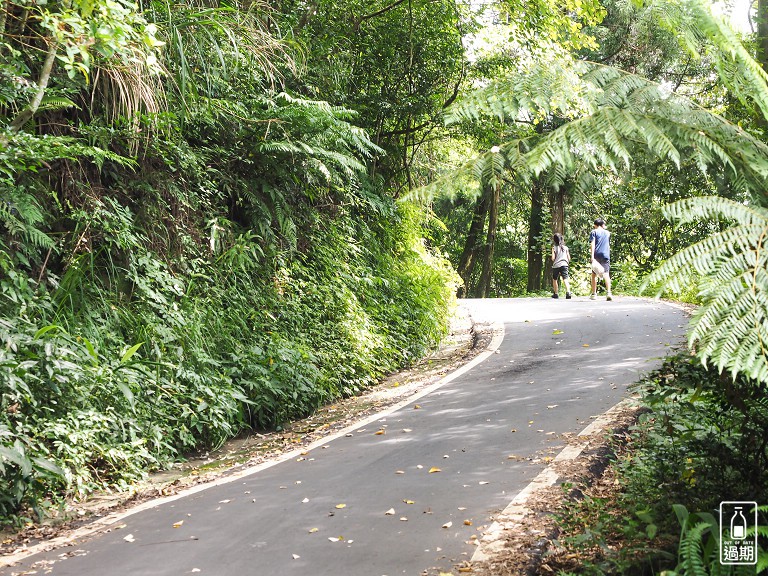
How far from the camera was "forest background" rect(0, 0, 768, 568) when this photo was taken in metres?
4.63

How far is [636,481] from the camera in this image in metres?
5.68

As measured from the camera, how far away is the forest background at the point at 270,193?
4.63m

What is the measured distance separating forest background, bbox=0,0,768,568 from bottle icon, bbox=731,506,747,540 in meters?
0.39

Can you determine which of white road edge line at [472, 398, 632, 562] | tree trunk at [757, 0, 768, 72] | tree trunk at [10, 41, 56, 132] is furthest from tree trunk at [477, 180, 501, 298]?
tree trunk at [10, 41, 56, 132]

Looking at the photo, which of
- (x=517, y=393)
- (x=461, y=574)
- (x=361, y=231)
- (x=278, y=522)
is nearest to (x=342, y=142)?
(x=361, y=231)

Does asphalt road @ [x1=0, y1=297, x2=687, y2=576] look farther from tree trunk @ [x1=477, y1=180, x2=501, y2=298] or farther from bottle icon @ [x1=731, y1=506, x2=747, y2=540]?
tree trunk @ [x1=477, y1=180, x2=501, y2=298]

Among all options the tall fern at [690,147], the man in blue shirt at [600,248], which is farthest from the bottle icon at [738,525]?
the man in blue shirt at [600,248]

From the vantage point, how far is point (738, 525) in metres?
4.27

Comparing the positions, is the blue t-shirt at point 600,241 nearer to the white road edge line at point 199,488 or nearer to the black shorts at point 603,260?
the black shorts at point 603,260

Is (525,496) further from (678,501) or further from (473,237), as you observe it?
(473,237)

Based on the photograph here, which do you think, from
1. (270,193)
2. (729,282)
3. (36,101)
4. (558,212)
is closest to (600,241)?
(558,212)

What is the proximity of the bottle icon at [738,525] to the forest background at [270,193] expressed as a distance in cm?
39

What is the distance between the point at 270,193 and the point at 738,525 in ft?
28.5

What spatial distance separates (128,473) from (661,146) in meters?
5.60
